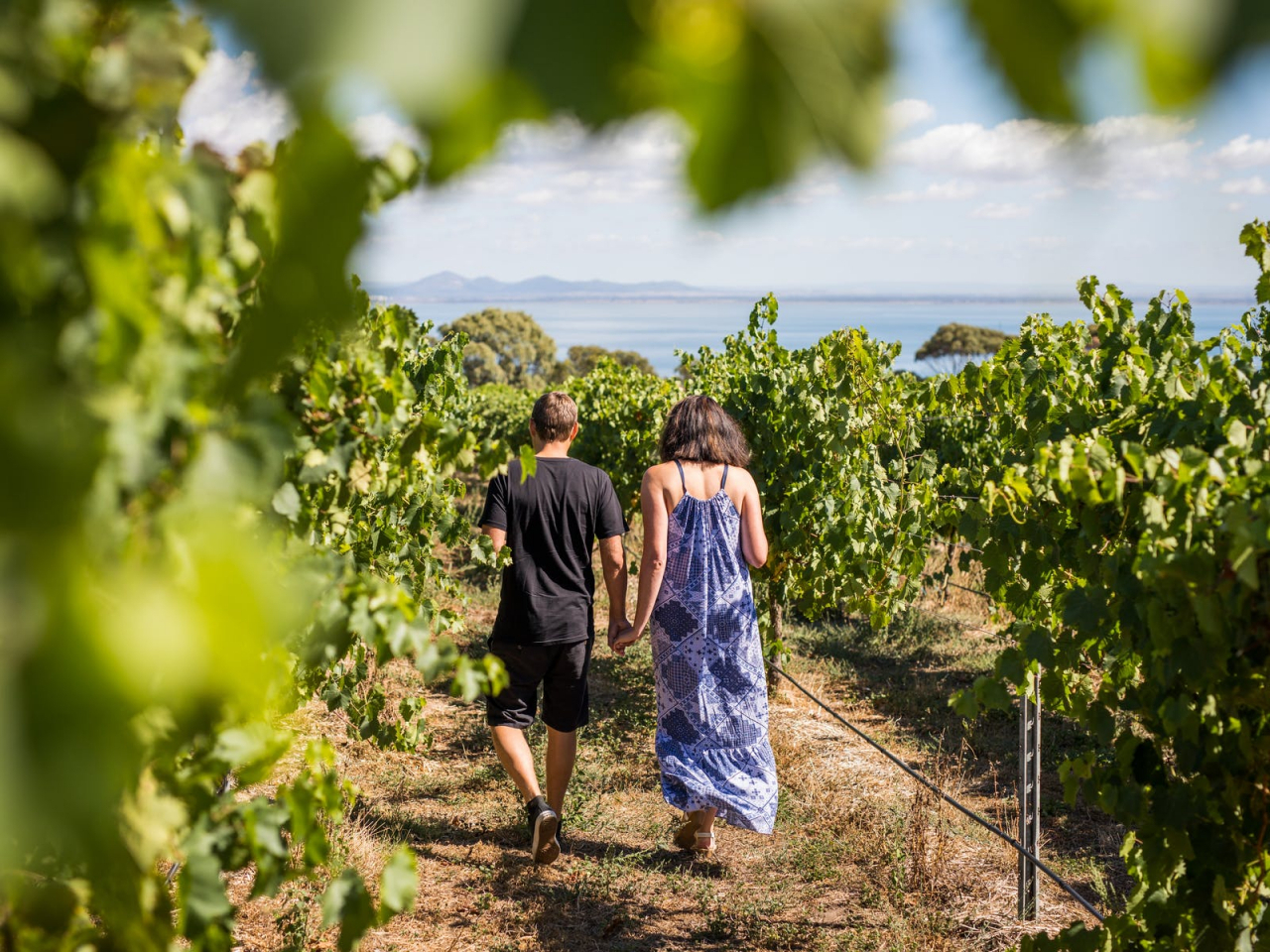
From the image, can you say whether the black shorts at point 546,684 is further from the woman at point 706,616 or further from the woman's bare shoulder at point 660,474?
the woman's bare shoulder at point 660,474

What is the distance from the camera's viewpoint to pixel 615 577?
4.27 meters

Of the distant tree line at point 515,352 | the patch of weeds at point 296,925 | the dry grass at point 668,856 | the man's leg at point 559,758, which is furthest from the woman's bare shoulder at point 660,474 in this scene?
the distant tree line at point 515,352

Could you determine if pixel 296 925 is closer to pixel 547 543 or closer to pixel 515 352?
pixel 547 543

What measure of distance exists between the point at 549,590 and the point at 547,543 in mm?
199

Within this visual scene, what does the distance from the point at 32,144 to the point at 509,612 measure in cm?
358

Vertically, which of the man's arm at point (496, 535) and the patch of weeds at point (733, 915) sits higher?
the man's arm at point (496, 535)

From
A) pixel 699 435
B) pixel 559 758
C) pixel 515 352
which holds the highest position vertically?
pixel 515 352

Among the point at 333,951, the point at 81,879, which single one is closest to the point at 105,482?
the point at 81,879

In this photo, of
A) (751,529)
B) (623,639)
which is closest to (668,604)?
(623,639)

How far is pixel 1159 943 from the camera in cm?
212

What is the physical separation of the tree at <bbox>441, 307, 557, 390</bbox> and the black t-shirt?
173 feet

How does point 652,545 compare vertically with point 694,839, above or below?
above

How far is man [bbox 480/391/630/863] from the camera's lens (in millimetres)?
4031

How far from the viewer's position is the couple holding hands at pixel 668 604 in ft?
13.3
